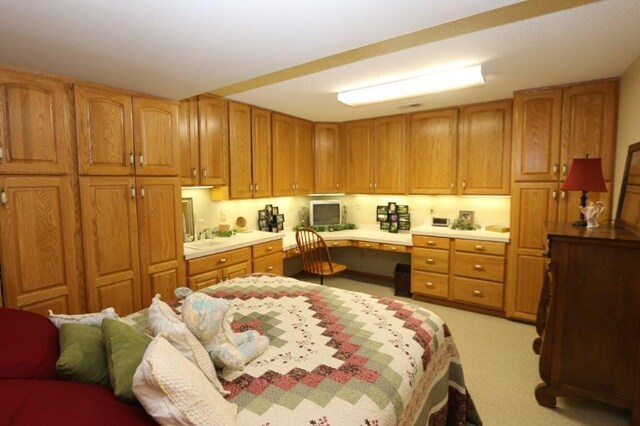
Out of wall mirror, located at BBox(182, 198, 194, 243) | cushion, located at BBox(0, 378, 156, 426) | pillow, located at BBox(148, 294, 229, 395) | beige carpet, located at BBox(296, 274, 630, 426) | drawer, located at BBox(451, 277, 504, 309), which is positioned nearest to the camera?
cushion, located at BBox(0, 378, 156, 426)

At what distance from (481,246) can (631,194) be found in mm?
1356

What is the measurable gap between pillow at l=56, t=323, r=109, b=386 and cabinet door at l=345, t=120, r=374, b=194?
12.3 feet

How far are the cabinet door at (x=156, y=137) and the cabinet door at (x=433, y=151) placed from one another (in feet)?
9.18

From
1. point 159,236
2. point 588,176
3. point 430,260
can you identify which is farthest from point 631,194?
point 159,236

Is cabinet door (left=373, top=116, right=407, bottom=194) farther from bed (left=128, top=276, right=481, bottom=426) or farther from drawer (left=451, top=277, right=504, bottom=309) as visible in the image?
bed (left=128, top=276, right=481, bottom=426)

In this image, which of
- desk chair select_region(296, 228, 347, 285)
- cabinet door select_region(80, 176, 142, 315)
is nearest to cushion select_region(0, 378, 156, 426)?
cabinet door select_region(80, 176, 142, 315)

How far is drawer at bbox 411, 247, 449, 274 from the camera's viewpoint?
12.3 feet

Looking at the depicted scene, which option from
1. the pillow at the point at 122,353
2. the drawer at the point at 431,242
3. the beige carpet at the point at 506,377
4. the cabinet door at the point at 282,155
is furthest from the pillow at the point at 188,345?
the drawer at the point at 431,242

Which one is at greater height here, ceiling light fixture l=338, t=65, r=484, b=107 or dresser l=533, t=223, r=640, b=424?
ceiling light fixture l=338, t=65, r=484, b=107

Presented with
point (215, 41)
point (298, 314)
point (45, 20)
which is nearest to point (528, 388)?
point (298, 314)

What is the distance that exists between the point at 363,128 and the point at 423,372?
3583 mm

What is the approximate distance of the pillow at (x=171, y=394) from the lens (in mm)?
883

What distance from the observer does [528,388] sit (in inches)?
91.7

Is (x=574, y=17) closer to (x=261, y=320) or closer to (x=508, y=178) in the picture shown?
(x=508, y=178)
